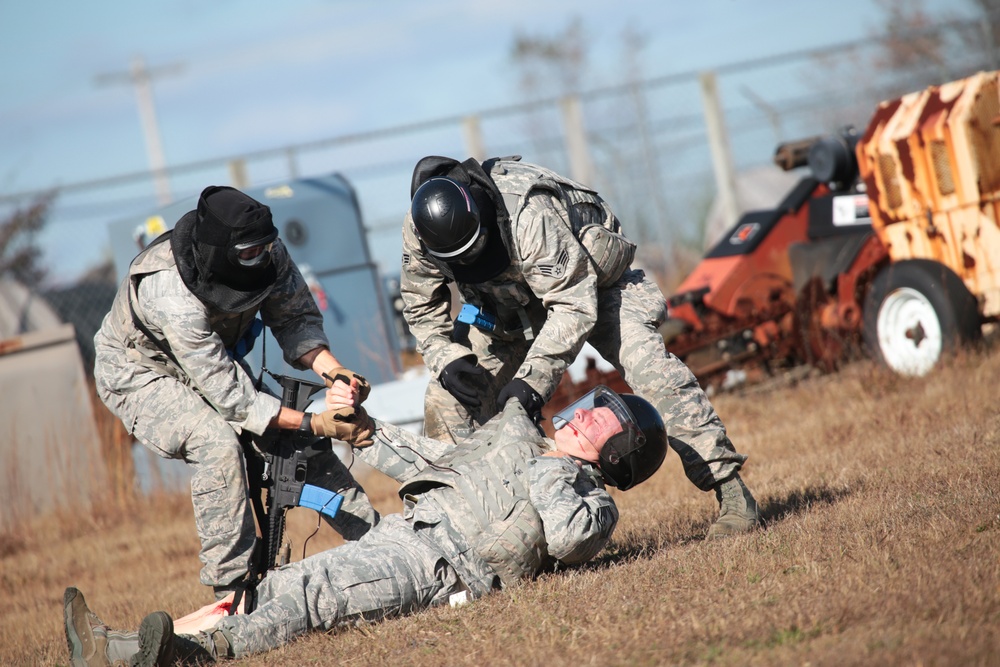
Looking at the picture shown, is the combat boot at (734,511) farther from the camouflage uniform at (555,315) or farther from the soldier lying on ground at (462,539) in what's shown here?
the soldier lying on ground at (462,539)

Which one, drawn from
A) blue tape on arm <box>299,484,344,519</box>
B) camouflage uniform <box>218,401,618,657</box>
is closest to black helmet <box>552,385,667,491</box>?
camouflage uniform <box>218,401,618,657</box>

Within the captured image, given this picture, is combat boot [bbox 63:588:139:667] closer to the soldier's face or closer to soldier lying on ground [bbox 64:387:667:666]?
soldier lying on ground [bbox 64:387:667:666]

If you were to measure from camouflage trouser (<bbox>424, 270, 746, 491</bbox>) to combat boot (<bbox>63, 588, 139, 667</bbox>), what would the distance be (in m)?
1.81

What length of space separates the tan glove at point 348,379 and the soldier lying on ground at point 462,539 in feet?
1.61

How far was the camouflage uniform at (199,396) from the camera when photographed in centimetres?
440

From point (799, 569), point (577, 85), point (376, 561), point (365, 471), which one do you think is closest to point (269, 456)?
point (376, 561)

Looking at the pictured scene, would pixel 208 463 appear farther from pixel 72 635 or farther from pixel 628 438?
pixel 628 438

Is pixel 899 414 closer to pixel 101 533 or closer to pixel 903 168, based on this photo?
pixel 903 168

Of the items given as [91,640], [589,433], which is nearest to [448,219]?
[589,433]

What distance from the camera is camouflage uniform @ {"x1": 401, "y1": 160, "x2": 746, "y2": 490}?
14.8 ft

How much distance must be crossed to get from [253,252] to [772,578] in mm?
2507

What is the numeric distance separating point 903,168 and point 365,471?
16.0 feet

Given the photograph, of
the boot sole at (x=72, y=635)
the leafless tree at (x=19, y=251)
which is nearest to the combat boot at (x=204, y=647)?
the boot sole at (x=72, y=635)

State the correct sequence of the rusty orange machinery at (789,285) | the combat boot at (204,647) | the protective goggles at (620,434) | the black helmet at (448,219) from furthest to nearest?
the rusty orange machinery at (789,285)
the black helmet at (448,219)
the protective goggles at (620,434)
the combat boot at (204,647)
